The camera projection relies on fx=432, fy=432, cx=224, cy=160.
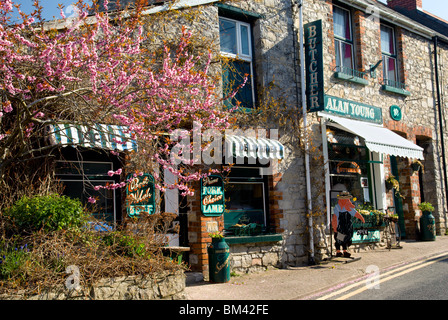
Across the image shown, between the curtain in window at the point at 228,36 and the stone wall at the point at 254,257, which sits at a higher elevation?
the curtain in window at the point at 228,36

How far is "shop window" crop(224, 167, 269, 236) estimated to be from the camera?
9.45m

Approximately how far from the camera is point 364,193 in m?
13.0

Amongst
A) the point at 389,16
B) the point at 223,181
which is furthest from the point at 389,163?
the point at 223,181

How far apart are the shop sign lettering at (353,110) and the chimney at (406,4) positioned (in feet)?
28.0

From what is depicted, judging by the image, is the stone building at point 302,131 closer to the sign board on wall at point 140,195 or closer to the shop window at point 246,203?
the shop window at point 246,203

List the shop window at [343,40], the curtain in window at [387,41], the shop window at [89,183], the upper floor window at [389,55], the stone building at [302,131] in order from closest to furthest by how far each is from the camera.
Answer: the shop window at [89,183], the stone building at [302,131], the shop window at [343,40], the upper floor window at [389,55], the curtain in window at [387,41]

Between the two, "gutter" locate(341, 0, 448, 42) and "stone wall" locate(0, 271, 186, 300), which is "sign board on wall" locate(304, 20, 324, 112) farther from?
"stone wall" locate(0, 271, 186, 300)

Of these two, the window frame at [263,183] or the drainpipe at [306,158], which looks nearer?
the window frame at [263,183]

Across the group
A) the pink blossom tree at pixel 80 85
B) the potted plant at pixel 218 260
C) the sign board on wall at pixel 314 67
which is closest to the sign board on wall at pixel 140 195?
the pink blossom tree at pixel 80 85

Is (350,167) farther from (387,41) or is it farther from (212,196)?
(212,196)

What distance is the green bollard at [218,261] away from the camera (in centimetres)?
803

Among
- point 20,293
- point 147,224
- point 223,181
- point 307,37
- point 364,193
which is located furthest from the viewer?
point 364,193
